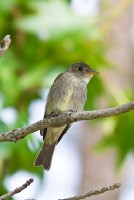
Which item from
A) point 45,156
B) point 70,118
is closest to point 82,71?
point 45,156

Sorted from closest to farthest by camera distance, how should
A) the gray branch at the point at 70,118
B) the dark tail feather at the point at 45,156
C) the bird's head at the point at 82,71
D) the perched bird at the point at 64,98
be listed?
the gray branch at the point at 70,118 → the dark tail feather at the point at 45,156 → the perched bird at the point at 64,98 → the bird's head at the point at 82,71

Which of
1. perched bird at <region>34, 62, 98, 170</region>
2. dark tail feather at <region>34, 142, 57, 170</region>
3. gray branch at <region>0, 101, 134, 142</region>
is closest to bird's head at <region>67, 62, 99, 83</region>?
perched bird at <region>34, 62, 98, 170</region>

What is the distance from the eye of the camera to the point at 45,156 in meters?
3.99

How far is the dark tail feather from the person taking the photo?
152 inches

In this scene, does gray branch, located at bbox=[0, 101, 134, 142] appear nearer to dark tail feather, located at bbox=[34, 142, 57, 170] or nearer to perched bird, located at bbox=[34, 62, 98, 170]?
dark tail feather, located at bbox=[34, 142, 57, 170]

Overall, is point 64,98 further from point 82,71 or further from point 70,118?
point 70,118

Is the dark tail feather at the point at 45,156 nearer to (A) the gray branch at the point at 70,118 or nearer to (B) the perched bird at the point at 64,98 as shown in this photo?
(B) the perched bird at the point at 64,98

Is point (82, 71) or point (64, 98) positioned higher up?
point (82, 71)

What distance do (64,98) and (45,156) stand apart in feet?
1.61

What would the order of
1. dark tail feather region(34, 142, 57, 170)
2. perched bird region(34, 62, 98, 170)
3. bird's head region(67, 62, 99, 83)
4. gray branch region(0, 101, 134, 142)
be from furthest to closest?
bird's head region(67, 62, 99, 83), perched bird region(34, 62, 98, 170), dark tail feather region(34, 142, 57, 170), gray branch region(0, 101, 134, 142)

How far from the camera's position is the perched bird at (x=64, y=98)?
168 inches

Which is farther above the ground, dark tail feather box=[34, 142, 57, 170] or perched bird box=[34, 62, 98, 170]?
perched bird box=[34, 62, 98, 170]

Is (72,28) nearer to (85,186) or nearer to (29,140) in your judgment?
(29,140)

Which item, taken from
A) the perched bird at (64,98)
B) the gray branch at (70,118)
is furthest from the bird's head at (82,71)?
the gray branch at (70,118)
